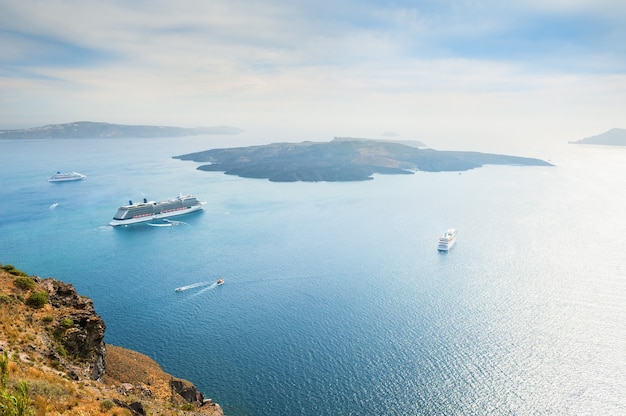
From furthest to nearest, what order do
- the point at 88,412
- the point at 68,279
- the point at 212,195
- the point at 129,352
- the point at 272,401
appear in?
the point at 212,195 → the point at 68,279 → the point at 129,352 → the point at 272,401 → the point at 88,412

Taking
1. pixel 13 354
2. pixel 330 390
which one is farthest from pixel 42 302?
pixel 330 390

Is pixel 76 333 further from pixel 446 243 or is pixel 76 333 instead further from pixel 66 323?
pixel 446 243

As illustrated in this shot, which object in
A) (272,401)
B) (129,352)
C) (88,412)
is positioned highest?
(88,412)

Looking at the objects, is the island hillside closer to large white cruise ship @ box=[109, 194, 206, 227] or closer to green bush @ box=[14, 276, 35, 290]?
green bush @ box=[14, 276, 35, 290]

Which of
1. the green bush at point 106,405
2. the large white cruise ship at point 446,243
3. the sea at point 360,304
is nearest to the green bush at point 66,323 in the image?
the green bush at point 106,405

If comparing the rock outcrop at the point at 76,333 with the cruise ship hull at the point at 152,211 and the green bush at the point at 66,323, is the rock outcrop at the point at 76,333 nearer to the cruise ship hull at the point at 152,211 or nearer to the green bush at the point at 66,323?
the green bush at the point at 66,323

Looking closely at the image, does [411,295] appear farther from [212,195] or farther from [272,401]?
[212,195]

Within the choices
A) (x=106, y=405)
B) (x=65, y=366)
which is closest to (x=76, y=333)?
(x=65, y=366)
